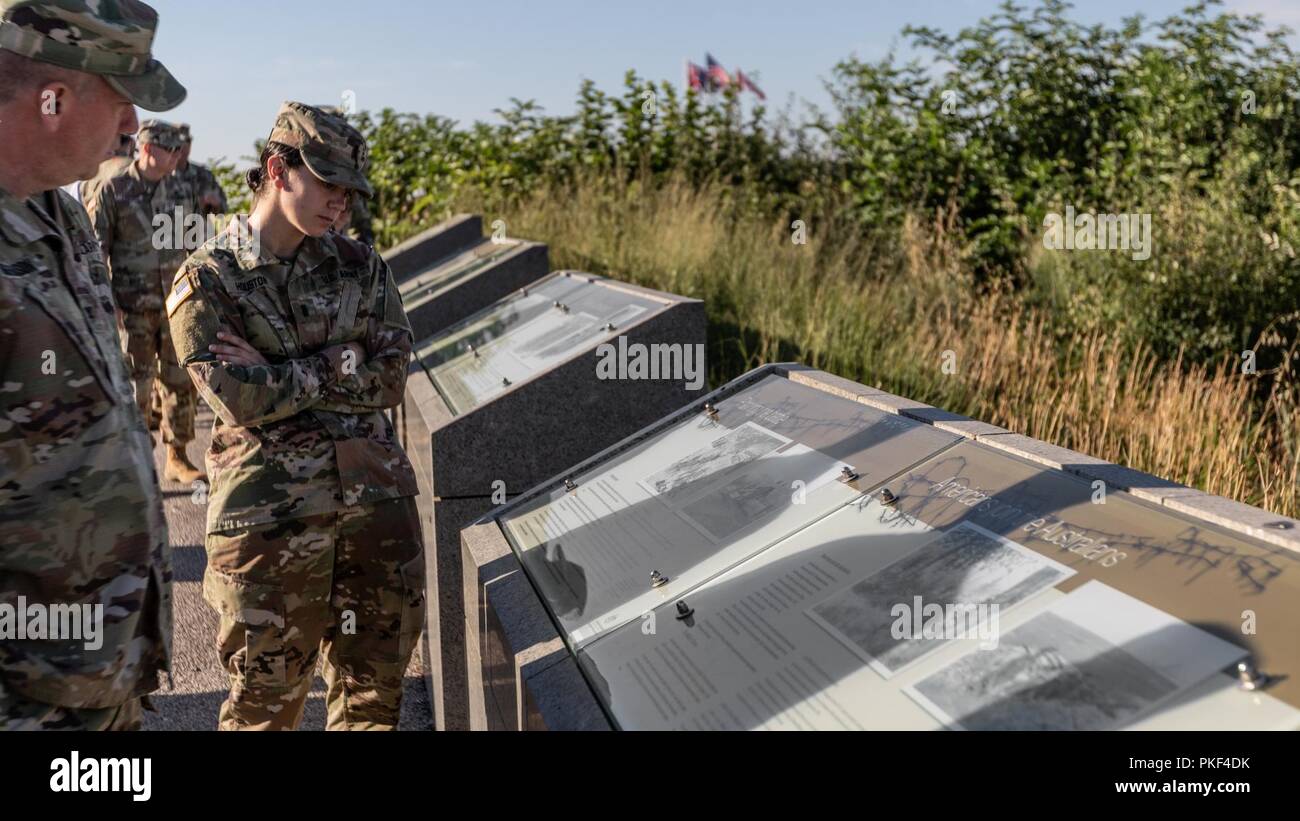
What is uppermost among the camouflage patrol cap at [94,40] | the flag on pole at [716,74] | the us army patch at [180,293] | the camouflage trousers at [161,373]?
the flag on pole at [716,74]

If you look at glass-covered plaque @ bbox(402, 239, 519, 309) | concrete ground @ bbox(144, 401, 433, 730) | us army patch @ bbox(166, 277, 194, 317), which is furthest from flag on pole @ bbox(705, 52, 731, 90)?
us army patch @ bbox(166, 277, 194, 317)

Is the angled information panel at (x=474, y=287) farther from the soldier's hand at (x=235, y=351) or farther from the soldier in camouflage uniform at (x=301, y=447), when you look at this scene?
the soldier's hand at (x=235, y=351)

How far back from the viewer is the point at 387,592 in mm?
3229

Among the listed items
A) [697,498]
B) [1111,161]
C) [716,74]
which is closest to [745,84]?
[716,74]

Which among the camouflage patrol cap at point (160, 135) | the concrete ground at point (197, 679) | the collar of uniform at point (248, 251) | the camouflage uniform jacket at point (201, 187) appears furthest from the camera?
the camouflage uniform jacket at point (201, 187)

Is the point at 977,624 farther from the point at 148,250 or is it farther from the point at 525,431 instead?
the point at 148,250

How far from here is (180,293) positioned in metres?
3.06

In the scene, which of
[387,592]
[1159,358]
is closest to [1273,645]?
[387,592]

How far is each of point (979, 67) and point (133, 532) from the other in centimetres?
1200

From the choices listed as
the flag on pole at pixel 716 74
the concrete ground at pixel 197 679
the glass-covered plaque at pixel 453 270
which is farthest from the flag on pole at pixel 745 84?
the concrete ground at pixel 197 679

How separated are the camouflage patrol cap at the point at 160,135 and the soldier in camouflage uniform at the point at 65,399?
5184 millimetres

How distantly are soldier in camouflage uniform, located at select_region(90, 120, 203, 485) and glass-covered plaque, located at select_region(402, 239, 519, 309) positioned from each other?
5.07 ft

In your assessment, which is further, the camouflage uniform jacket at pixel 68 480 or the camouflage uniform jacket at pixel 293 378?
the camouflage uniform jacket at pixel 293 378

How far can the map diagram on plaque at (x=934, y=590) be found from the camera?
199cm
